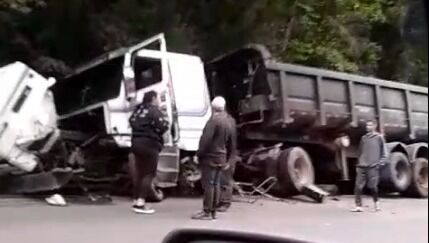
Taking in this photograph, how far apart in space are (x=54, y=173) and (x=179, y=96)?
7.80 ft

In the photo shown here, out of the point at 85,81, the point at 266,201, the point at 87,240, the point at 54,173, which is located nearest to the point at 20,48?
the point at 85,81

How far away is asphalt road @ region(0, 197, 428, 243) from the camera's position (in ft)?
28.7

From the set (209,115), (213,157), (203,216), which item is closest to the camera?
(213,157)

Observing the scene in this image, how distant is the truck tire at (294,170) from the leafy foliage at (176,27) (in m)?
1.62

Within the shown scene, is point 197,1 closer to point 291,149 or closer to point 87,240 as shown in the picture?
point 291,149

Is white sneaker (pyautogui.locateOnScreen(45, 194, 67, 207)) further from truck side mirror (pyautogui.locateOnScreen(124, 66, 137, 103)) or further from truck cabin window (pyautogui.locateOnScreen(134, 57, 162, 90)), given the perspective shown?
truck cabin window (pyautogui.locateOnScreen(134, 57, 162, 90))

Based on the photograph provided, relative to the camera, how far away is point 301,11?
13.4 metres

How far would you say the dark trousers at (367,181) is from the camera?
12758mm

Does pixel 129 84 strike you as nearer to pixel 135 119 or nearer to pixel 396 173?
pixel 135 119

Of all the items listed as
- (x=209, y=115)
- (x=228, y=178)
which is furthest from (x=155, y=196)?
(x=209, y=115)

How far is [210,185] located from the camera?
1066 centimetres

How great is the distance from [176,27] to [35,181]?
11.2 ft

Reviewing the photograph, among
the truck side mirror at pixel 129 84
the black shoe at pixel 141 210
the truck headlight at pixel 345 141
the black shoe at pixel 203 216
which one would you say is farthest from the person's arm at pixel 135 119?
the truck headlight at pixel 345 141

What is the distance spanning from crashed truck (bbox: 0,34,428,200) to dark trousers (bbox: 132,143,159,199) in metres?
1.19
